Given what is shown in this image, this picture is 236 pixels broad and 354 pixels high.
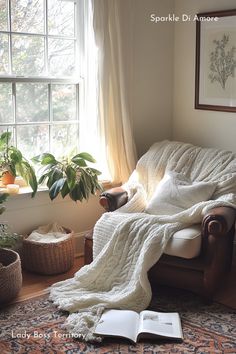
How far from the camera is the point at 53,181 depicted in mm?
3658

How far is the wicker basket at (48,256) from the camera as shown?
357cm

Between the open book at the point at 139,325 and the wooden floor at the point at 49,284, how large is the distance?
44 cm

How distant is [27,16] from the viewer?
3674 mm

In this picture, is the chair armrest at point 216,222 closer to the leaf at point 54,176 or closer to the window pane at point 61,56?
the leaf at point 54,176

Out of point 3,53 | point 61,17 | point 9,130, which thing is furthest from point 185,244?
point 61,17

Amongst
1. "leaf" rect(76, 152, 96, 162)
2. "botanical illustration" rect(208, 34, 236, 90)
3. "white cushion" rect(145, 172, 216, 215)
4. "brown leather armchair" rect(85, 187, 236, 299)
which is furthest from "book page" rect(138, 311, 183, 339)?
"botanical illustration" rect(208, 34, 236, 90)

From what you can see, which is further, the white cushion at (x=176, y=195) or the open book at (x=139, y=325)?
the white cushion at (x=176, y=195)

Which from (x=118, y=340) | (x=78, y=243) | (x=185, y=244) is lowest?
(x=118, y=340)

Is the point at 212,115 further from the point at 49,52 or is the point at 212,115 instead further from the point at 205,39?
the point at 49,52

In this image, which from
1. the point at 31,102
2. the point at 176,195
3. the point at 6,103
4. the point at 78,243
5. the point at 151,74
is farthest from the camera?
the point at 151,74

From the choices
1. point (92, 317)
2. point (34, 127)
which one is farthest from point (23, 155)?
point (92, 317)

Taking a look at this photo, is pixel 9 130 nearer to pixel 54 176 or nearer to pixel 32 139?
pixel 32 139

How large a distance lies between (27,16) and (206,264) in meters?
2.12

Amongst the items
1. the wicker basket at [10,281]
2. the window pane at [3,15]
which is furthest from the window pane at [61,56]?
the wicker basket at [10,281]
